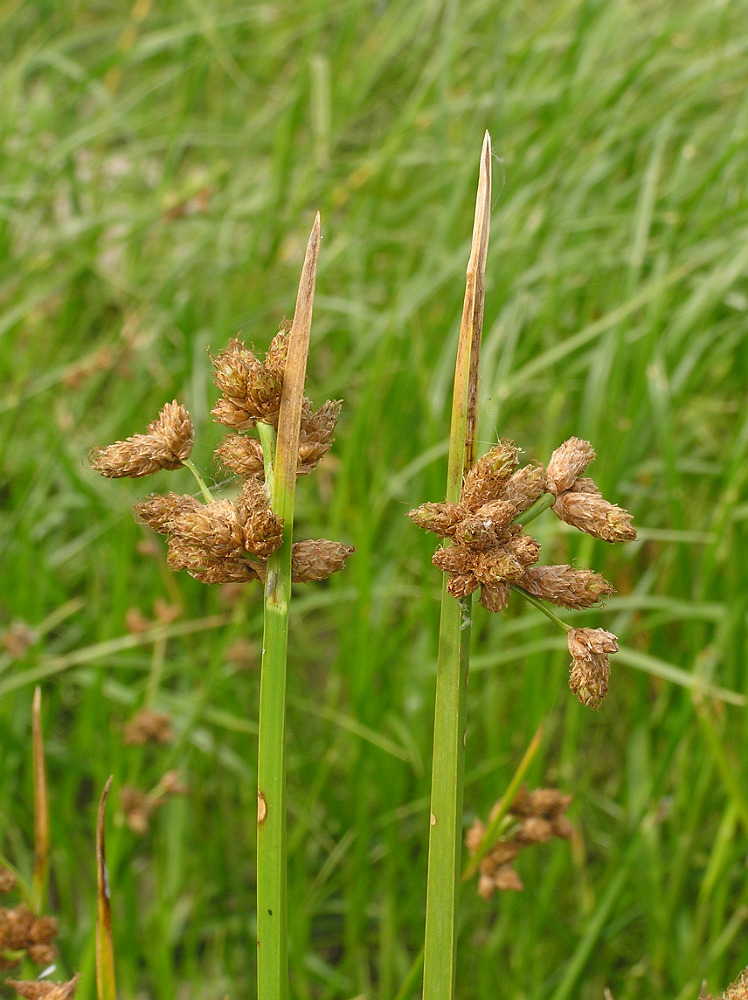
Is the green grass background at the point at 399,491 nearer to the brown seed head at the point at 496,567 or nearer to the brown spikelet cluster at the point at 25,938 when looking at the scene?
the brown spikelet cluster at the point at 25,938

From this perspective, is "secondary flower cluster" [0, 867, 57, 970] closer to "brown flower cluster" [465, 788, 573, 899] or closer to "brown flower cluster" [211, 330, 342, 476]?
"brown flower cluster" [465, 788, 573, 899]

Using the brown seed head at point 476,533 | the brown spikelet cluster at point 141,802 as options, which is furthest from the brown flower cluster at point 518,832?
the brown spikelet cluster at point 141,802

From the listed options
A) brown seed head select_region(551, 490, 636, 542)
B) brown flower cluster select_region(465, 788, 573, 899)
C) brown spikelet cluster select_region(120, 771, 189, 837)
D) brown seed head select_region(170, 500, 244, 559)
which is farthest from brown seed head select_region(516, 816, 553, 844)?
brown spikelet cluster select_region(120, 771, 189, 837)

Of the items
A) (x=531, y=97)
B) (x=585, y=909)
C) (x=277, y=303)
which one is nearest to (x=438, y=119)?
(x=531, y=97)

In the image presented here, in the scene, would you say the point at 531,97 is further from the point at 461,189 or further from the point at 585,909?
the point at 585,909

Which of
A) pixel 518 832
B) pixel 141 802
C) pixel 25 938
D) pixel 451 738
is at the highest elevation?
pixel 451 738

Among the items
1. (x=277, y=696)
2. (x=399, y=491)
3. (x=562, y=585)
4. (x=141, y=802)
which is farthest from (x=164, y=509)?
(x=399, y=491)

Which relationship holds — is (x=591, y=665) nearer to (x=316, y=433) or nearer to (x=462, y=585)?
(x=462, y=585)
